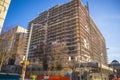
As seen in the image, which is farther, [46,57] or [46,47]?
[46,47]

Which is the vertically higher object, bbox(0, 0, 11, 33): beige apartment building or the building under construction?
the building under construction

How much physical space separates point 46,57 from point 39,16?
167ft

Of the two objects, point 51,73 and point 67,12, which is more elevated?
point 67,12

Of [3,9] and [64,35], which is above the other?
[64,35]

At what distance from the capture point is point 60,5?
3196 inches

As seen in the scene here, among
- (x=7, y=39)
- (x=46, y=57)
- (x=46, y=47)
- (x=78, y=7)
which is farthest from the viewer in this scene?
(x=78, y=7)

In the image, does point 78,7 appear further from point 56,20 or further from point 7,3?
point 7,3

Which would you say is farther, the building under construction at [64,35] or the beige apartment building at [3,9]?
the building under construction at [64,35]

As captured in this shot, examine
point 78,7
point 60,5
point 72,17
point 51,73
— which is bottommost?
point 51,73

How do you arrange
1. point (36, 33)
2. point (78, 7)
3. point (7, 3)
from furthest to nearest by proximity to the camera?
point (36, 33), point (78, 7), point (7, 3)

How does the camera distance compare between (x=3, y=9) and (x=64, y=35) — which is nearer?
(x=3, y=9)

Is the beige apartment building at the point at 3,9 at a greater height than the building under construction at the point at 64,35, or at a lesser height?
lesser

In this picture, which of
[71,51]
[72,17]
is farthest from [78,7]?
[71,51]

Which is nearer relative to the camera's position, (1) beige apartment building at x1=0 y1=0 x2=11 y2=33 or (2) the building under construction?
(1) beige apartment building at x1=0 y1=0 x2=11 y2=33
